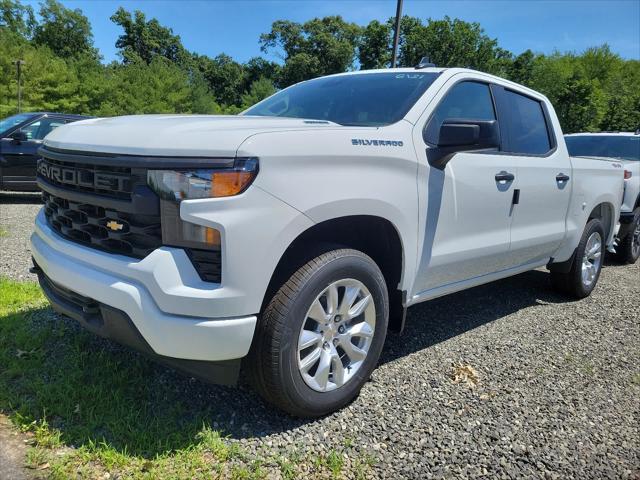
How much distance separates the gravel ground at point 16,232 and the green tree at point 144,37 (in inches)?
2522

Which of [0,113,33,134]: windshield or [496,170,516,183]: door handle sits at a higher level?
[0,113,33,134]: windshield

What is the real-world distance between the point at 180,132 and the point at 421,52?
173 ft

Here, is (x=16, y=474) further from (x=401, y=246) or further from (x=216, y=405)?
(x=401, y=246)

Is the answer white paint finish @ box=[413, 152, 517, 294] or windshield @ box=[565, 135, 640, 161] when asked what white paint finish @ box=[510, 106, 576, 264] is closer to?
white paint finish @ box=[413, 152, 517, 294]

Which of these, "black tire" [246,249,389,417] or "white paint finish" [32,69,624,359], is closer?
"white paint finish" [32,69,624,359]

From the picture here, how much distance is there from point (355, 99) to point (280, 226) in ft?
4.95

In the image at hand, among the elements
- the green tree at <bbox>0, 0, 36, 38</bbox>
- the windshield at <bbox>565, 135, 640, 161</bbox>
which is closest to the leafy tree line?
the green tree at <bbox>0, 0, 36, 38</bbox>

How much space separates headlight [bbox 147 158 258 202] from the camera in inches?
77.6

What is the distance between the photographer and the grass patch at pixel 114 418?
2078 millimetres

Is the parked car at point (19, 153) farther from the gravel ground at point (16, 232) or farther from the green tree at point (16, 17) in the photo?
the green tree at point (16, 17)

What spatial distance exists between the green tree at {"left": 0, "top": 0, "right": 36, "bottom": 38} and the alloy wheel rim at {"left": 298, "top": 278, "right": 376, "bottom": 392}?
5213 cm

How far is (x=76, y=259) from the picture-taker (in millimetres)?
2314

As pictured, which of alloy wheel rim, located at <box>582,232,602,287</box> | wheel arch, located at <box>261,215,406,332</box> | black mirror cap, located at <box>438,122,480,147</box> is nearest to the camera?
wheel arch, located at <box>261,215,406,332</box>

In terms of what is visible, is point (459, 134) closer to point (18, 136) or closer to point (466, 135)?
point (466, 135)
